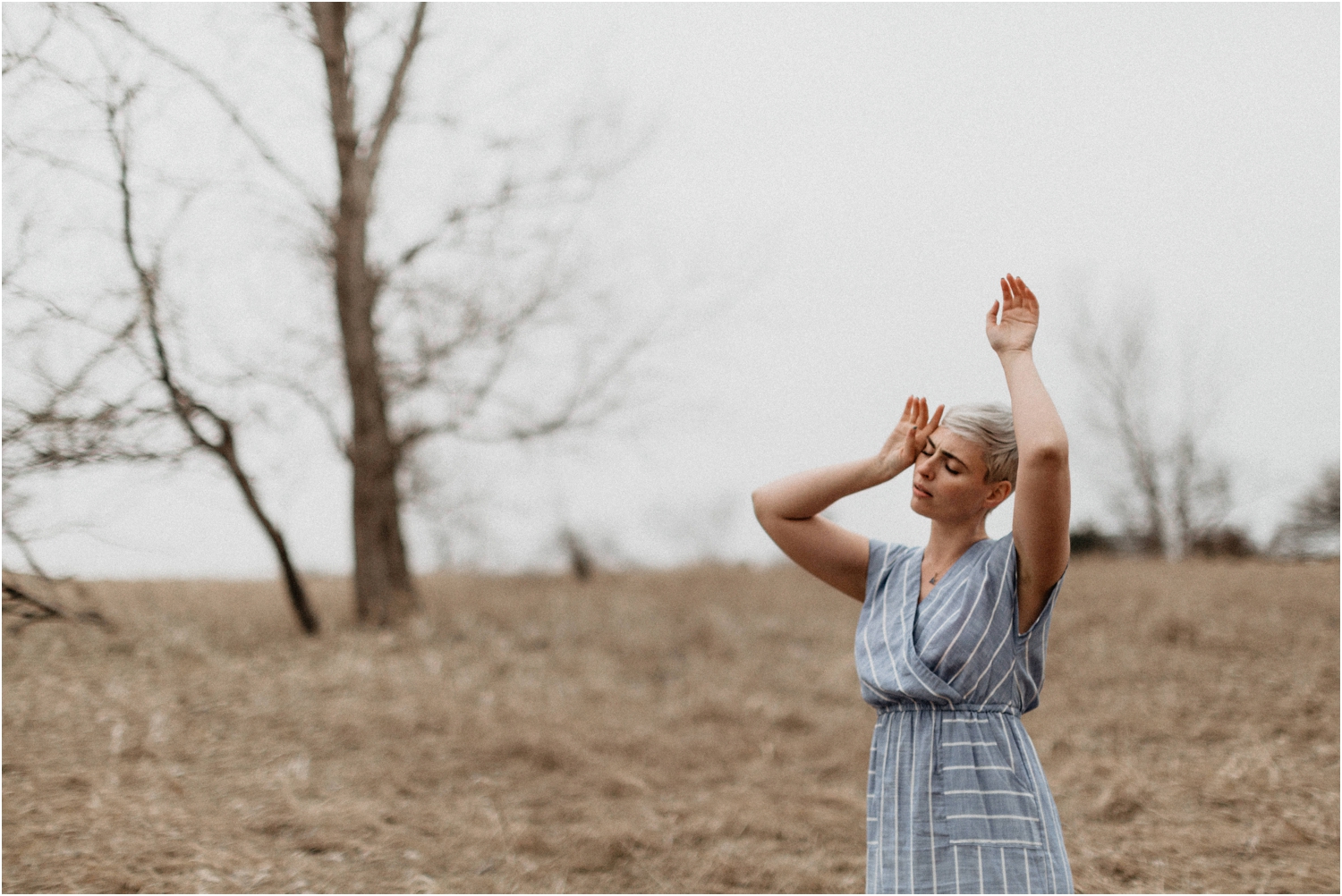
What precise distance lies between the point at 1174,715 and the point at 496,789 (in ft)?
15.9

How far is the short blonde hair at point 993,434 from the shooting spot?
232 cm

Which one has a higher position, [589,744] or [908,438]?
[908,438]

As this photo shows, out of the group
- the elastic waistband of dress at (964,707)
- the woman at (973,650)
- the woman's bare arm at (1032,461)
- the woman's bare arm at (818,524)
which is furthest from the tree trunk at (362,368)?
the woman's bare arm at (1032,461)

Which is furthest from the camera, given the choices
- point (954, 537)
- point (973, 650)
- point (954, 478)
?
point (954, 537)

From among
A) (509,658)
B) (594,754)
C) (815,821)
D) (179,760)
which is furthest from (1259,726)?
(179,760)

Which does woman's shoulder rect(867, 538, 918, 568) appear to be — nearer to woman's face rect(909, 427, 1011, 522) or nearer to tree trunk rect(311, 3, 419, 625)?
woman's face rect(909, 427, 1011, 522)

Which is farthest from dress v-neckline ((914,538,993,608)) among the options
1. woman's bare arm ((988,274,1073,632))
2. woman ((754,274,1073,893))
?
woman's bare arm ((988,274,1073,632))

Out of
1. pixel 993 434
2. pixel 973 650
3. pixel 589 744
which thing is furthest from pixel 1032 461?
pixel 589 744

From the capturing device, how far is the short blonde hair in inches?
91.2

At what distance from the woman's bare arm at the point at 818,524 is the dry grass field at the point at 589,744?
2.82 m

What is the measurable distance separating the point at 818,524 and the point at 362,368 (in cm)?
732

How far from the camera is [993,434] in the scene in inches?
91.3

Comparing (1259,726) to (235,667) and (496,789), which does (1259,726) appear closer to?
(496,789)

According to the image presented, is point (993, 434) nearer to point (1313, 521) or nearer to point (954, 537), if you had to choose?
point (954, 537)
